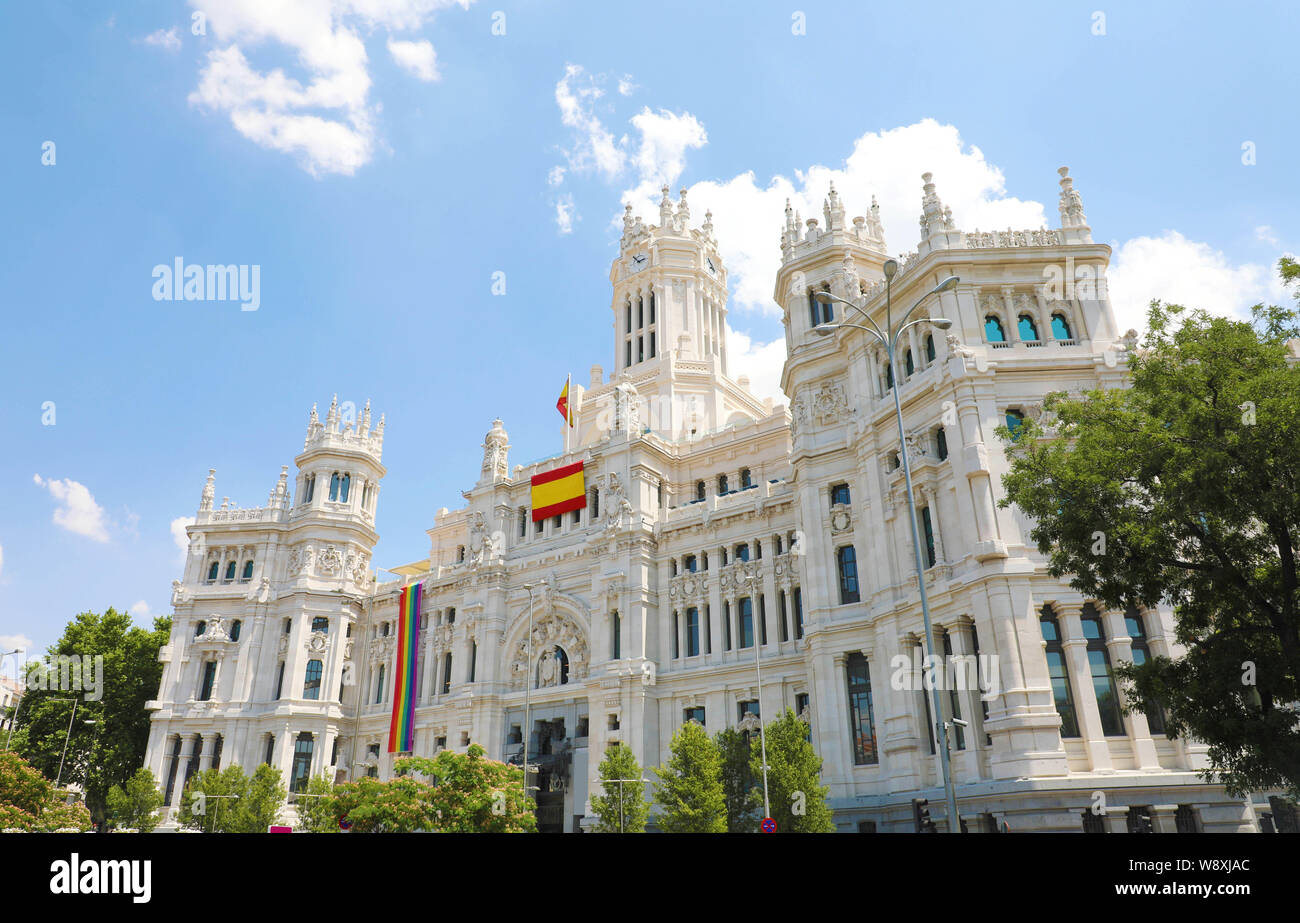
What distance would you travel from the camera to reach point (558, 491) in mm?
60000

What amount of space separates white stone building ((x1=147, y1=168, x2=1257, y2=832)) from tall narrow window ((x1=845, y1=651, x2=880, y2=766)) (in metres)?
0.13

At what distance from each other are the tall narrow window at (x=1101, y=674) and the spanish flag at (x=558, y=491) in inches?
1361

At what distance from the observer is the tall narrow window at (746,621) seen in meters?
49.2

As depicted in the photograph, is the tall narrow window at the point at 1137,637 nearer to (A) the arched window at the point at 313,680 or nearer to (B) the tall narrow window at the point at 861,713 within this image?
(B) the tall narrow window at the point at 861,713

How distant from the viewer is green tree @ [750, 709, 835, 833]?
109 ft

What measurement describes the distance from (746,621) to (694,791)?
15385mm

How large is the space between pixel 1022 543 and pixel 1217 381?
43.6 feet

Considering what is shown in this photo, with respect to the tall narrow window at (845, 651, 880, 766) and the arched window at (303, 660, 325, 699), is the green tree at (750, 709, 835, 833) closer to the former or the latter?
the tall narrow window at (845, 651, 880, 766)

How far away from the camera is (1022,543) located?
32438mm

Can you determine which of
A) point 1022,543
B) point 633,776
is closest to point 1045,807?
point 1022,543

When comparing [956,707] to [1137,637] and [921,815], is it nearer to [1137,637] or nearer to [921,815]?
[1137,637]

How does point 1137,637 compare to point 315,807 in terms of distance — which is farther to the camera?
point 315,807

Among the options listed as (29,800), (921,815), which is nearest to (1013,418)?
(921,815)
